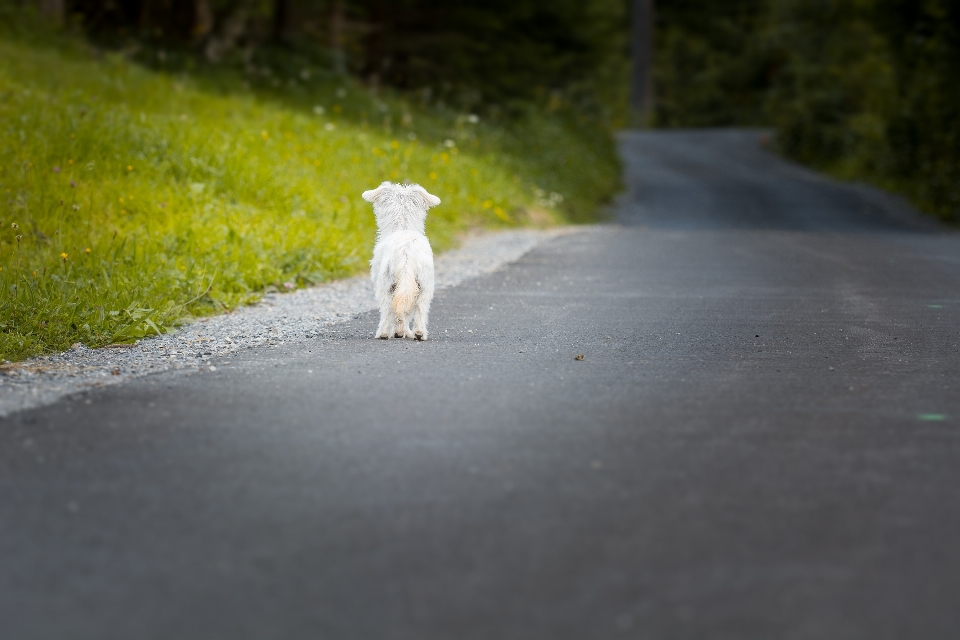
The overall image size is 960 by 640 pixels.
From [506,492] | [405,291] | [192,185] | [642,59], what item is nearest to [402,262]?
[405,291]

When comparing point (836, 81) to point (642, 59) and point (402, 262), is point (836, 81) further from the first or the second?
point (402, 262)

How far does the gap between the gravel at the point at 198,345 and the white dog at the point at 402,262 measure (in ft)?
2.52

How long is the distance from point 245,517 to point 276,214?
1088 cm

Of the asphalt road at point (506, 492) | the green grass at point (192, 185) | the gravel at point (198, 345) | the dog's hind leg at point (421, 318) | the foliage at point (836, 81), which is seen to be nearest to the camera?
the asphalt road at point (506, 492)

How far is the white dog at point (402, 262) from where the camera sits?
888cm

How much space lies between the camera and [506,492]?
5133 mm

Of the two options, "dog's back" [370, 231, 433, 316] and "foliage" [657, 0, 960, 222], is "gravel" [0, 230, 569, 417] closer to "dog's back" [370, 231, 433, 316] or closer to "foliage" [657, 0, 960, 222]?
"dog's back" [370, 231, 433, 316]

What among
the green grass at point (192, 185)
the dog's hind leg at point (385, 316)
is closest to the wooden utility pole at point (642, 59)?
the green grass at point (192, 185)

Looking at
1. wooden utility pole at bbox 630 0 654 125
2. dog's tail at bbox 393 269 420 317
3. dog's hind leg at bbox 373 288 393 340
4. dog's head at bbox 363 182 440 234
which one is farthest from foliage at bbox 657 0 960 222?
dog's tail at bbox 393 269 420 317

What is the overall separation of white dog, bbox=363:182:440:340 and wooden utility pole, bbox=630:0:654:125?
182 feet

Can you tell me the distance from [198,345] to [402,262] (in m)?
A: 1.78

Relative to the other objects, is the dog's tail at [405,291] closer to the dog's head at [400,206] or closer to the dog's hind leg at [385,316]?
the dog's hind leg at [385,316]

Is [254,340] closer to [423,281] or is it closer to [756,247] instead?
[423,281]

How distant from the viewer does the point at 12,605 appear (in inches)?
157
